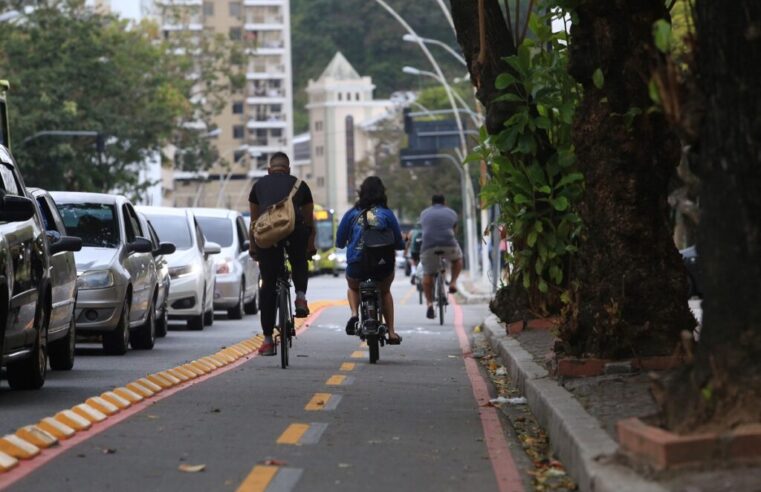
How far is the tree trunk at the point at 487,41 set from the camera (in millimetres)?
19328

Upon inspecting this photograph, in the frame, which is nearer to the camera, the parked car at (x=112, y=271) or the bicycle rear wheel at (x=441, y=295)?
the parked car at (x=112, y=271)

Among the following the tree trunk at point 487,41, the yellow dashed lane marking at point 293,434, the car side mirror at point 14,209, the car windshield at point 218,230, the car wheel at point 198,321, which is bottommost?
the car wheel at point 198,321

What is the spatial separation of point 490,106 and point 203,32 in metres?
79.2

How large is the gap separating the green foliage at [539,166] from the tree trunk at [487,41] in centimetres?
70

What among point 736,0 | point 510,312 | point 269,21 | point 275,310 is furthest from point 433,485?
point 269,21

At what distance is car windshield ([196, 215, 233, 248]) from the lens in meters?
30.2

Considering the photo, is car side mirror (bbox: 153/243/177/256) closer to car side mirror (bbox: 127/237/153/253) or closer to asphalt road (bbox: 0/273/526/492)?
car side mirror (bbox: 127/237/153/253)

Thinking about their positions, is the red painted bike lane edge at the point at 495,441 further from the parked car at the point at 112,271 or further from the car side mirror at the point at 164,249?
the car side mirror at the point at 164,249

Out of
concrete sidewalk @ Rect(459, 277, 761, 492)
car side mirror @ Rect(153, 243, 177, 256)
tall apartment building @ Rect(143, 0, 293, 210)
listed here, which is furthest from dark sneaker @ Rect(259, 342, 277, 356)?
tall apartment building @ Rect(143, 0, 293, 210)

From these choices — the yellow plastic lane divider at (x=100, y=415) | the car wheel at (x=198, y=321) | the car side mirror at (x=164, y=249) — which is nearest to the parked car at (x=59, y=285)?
the yellow plastic lane divider at (x=100, y=415)

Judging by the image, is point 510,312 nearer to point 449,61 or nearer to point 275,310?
point 275,310

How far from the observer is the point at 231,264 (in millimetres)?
29391

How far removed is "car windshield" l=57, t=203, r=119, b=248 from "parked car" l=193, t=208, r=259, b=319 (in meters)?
8.34

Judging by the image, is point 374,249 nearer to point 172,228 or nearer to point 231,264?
point 172,228
